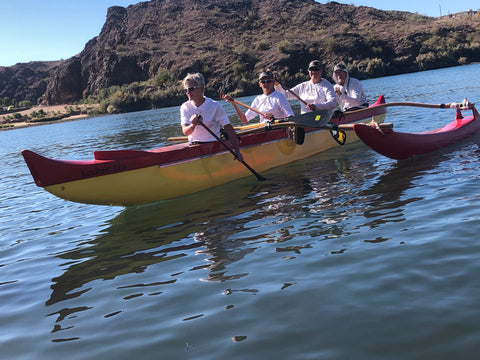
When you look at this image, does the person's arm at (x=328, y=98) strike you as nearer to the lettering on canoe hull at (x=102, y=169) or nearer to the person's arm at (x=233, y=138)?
the person's arm at (x=233, y=138)

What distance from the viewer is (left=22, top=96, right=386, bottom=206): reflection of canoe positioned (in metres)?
6.64

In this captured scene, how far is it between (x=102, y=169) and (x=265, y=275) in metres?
3.72

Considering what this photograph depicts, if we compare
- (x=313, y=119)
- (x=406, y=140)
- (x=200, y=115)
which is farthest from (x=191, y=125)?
(x=406, y=140)

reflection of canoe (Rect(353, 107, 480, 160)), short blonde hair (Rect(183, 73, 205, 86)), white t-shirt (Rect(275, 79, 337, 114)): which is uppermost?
short blonde hair (Rect(183, 73, 205, 86))

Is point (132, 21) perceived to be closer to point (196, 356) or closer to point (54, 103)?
point (54, 103)

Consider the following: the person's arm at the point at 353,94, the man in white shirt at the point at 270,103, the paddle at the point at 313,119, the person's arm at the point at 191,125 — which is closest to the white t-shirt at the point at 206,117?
the person's arm at the point at 191,125

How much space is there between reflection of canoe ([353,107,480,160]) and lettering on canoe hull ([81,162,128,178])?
4240 millimetres

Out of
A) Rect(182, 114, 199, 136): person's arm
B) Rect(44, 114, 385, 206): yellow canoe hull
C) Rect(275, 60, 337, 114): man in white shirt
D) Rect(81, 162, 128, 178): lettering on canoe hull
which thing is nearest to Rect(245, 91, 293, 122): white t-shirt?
Rect(44, 114, 385, 206): yellow canoe hull

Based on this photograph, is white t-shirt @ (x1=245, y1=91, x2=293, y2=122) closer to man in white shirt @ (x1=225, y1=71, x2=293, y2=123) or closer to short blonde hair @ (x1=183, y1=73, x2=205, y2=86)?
man in white shirt @ (x1=225, y1=71, x2=293, y2=123)

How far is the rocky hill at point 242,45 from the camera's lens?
80.7m

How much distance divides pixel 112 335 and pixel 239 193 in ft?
15.6

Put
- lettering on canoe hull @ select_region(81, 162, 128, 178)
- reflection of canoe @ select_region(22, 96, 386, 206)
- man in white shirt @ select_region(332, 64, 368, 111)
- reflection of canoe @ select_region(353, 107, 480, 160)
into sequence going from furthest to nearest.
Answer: man in white shirt @ select_region(332, 64, 368, 111) → reflection of canoe @ select_region(353, 107, 480, 160) → lettering on canoe hull @ select_region(81, 162, 128, 178) → reflection of canoe @ select_region(22, 96, 386, 206)

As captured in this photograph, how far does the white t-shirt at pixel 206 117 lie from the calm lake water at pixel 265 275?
1192 mm

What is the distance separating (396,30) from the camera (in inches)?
3760
